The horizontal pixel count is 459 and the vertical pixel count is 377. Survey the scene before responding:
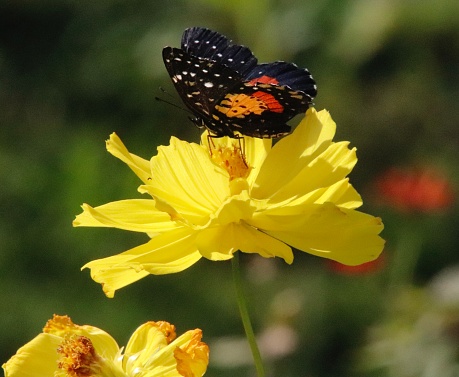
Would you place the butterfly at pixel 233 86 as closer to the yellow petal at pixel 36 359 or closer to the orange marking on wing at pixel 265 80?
the orange marking on wing at pixel 265 80

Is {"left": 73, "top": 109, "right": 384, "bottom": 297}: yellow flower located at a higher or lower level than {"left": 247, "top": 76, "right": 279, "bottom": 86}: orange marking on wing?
lower

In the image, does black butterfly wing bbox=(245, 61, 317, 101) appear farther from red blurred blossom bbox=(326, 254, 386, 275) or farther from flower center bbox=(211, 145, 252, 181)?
red blurred blossom bbox=(326, 254, 386, 275)

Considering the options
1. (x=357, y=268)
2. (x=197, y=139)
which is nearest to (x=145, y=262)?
(x=357, y=268)

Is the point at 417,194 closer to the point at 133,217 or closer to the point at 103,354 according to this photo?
the point at 133,217

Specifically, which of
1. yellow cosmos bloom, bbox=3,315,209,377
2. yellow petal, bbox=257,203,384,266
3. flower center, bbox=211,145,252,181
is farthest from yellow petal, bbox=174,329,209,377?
flower center, bbox=211,145,252,181

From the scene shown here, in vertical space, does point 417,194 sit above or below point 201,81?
above

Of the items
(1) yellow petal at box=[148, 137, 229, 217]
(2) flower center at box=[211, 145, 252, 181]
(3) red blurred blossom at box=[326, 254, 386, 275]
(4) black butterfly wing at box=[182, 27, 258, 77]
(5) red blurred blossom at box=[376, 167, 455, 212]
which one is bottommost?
(1) yellow petal at box=[148, 137, 229, 217]
